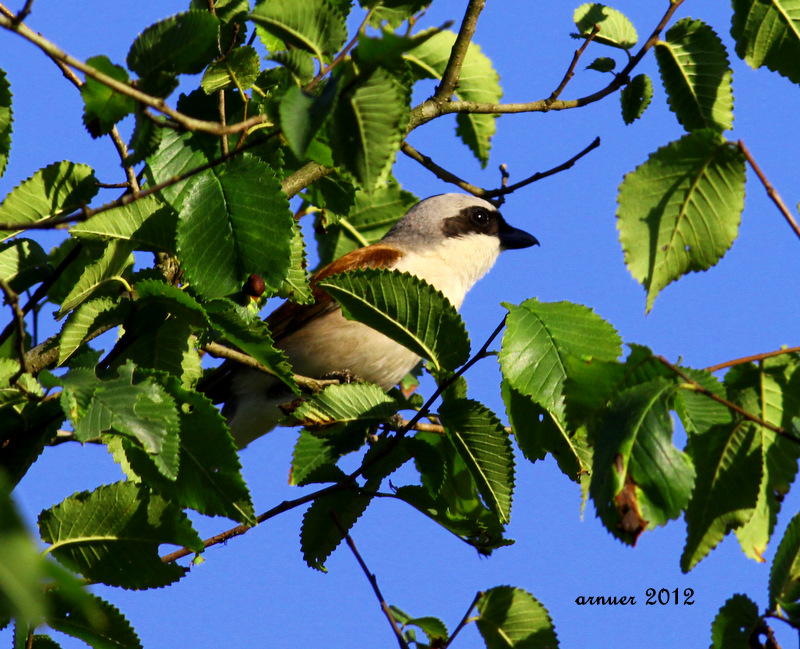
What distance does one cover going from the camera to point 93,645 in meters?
2.50

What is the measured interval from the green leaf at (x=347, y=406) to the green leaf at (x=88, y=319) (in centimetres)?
70

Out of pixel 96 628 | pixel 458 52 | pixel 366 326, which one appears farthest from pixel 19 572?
pixel 366 326

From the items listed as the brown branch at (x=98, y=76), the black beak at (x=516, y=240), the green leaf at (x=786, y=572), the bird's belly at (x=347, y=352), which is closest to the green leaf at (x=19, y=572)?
the brown branch at (x=98, y=76)

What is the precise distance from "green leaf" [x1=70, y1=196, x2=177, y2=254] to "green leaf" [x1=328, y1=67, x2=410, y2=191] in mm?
1240

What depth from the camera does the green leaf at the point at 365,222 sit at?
190 inches

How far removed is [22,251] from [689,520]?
261 centimetres

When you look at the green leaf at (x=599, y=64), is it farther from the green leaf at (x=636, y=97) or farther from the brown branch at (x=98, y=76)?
the brown branch at (x=98, y=76)

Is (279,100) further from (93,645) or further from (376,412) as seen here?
(93,645)

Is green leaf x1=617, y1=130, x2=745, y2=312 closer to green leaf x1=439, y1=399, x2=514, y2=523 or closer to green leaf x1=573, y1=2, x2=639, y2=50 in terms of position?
green leaf x1=439, y1=399, x2=514, y2=523

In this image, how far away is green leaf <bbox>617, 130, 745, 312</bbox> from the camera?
7.70ft

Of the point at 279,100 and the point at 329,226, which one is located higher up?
the point at 329,226

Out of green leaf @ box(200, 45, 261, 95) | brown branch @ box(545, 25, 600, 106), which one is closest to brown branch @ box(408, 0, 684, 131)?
brown branch @ box(545, 25, 600, 106)

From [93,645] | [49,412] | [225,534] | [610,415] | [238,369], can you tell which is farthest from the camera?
[238,369]

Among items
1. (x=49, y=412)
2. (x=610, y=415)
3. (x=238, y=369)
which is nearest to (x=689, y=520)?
(x=610, y=415)
